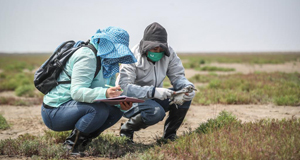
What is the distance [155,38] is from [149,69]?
18.6 inches

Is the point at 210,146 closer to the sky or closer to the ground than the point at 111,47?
closer to the ground

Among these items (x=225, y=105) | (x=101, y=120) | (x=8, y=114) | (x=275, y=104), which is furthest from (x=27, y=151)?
(x=275, y=104)

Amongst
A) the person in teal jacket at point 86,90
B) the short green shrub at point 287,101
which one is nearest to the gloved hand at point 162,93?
the person in teal jacket at point 86,90

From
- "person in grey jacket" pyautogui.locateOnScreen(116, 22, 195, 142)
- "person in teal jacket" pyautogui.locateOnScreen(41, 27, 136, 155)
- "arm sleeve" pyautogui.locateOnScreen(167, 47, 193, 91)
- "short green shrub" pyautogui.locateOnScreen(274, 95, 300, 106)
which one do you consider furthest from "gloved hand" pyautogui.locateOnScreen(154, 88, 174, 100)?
"short green shrub" pyautogui.locateOnScreen(274, 95, 300, 106)

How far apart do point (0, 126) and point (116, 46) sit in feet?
12.0

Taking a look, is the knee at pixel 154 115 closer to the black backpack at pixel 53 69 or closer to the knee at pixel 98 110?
the knee at pixel 98 110

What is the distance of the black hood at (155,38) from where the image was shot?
428cm

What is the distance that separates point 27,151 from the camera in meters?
4.21

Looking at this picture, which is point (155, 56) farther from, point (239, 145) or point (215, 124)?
point (239, 145)

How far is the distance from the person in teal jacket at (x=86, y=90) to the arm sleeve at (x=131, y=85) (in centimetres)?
24

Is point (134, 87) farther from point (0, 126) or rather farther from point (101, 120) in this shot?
point (0, 126)

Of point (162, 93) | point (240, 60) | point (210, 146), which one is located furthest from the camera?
point (240, 60)

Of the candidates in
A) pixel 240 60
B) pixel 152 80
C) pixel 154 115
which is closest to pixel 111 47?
pixel 152 80

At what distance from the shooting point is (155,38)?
14.3 ft
